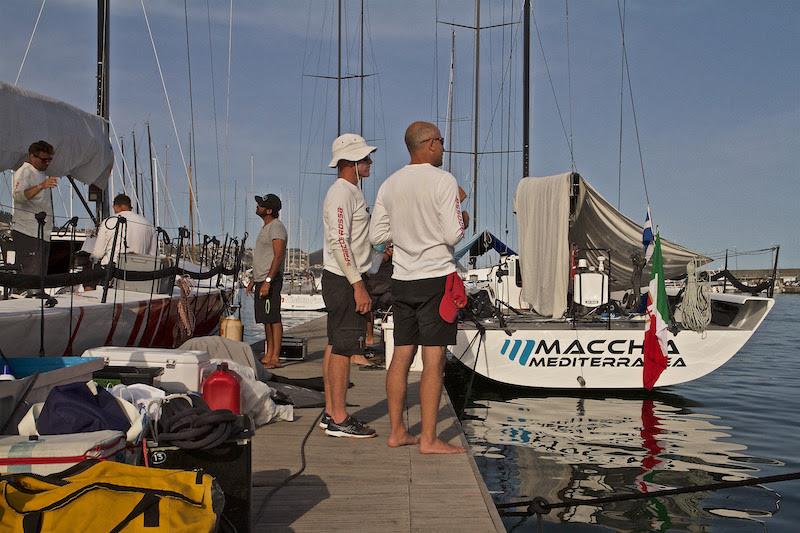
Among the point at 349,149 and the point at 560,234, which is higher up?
the point at 349,149

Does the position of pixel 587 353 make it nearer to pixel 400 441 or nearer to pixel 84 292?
pixel 400 441

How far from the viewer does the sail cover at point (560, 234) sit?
10484 millimetres

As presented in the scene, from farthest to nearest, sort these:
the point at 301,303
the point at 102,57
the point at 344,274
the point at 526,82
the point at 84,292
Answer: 1. the point at 301,303
2. the point at 526,82
3. the point at 102,57
4. the point at 84,292
5. the point at 344,274

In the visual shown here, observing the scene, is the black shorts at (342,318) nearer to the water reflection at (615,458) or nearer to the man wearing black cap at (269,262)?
the water reflection at (615,458)

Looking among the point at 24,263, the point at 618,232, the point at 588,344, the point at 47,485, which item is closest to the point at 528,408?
the point at 588,344

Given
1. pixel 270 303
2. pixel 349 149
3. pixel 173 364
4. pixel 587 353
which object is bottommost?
pixel 587 353

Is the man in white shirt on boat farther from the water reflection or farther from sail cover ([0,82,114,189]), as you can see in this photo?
the water reflection

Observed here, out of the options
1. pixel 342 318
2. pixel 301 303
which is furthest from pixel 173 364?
pixel 301 303

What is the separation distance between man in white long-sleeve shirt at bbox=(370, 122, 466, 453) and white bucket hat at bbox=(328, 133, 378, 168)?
466mm

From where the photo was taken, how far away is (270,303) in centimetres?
850

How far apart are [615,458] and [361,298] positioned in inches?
126

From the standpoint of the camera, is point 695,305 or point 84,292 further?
point 695,305

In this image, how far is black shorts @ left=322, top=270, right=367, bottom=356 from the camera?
512cm

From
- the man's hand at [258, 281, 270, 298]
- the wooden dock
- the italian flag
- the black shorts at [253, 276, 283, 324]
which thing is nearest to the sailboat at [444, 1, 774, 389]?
the italian flag
